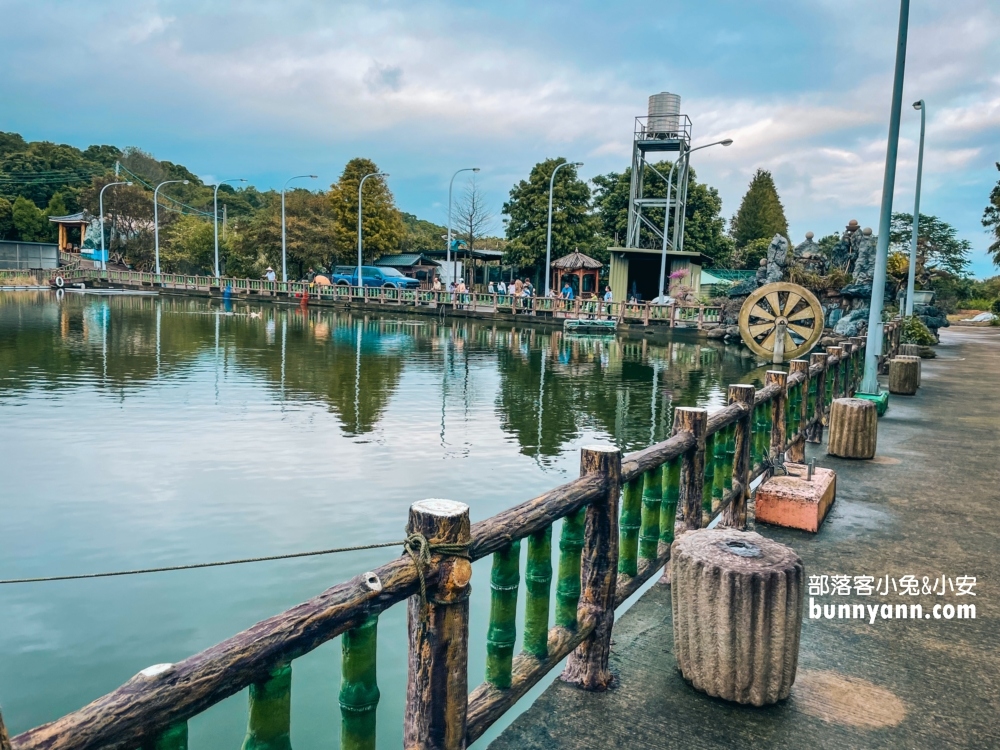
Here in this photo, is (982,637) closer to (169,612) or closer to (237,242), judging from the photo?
(169,612)

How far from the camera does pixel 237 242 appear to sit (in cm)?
6253

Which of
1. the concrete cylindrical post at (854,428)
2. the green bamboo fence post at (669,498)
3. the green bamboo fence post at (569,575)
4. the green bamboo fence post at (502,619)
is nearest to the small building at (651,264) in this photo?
the concrete cylindrical post at (854,428)

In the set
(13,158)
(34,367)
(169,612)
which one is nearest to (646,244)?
(34,367)

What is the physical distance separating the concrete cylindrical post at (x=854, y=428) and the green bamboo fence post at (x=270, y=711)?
7.92 metres

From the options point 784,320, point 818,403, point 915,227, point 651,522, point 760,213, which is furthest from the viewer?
point 760,213

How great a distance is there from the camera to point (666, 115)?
43.2 meters

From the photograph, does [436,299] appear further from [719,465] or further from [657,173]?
[719,465]

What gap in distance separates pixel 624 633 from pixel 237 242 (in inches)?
2488

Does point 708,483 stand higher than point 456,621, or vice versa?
point 456,621

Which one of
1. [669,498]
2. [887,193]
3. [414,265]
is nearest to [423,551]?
[669,498]

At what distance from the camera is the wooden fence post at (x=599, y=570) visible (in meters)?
3.60

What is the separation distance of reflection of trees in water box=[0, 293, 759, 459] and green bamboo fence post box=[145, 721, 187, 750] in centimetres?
1102

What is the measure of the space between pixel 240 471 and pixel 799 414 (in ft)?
24.3

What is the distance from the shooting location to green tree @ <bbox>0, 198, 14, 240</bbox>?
70.6 metres
